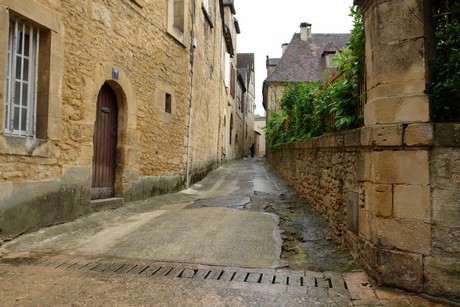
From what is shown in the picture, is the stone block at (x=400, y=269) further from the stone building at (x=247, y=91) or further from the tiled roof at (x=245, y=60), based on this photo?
the tiled roof at (x=245, y=60)

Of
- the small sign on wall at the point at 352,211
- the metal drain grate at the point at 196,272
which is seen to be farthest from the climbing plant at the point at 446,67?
the metal drain grate at the point at 196,272

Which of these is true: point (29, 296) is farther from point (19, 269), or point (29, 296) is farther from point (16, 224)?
point (16, 224)

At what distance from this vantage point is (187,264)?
3629 millimetres

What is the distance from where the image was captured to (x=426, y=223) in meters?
2.96

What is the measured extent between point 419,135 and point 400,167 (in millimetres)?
334

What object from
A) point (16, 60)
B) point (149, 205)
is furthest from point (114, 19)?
point (149, 205)

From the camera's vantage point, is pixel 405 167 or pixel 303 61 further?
pixel 303 61

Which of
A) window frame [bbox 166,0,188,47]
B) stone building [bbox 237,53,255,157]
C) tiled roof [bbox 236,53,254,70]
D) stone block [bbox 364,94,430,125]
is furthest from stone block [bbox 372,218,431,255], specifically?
tiled roof [bbox 236,53,254,70]

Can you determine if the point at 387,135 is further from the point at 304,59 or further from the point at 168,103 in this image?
the point at 304,59

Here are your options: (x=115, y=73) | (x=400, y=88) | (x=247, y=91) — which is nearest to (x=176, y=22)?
(x=115, y=73)

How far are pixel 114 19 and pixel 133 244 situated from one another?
4.10 meters

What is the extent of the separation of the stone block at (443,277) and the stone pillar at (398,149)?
6cm

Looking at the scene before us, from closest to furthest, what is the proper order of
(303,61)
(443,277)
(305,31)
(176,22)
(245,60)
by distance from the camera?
(443,277), (176,22), (303,61), (305,31), (245,60)

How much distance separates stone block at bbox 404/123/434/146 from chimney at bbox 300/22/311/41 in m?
23.4
